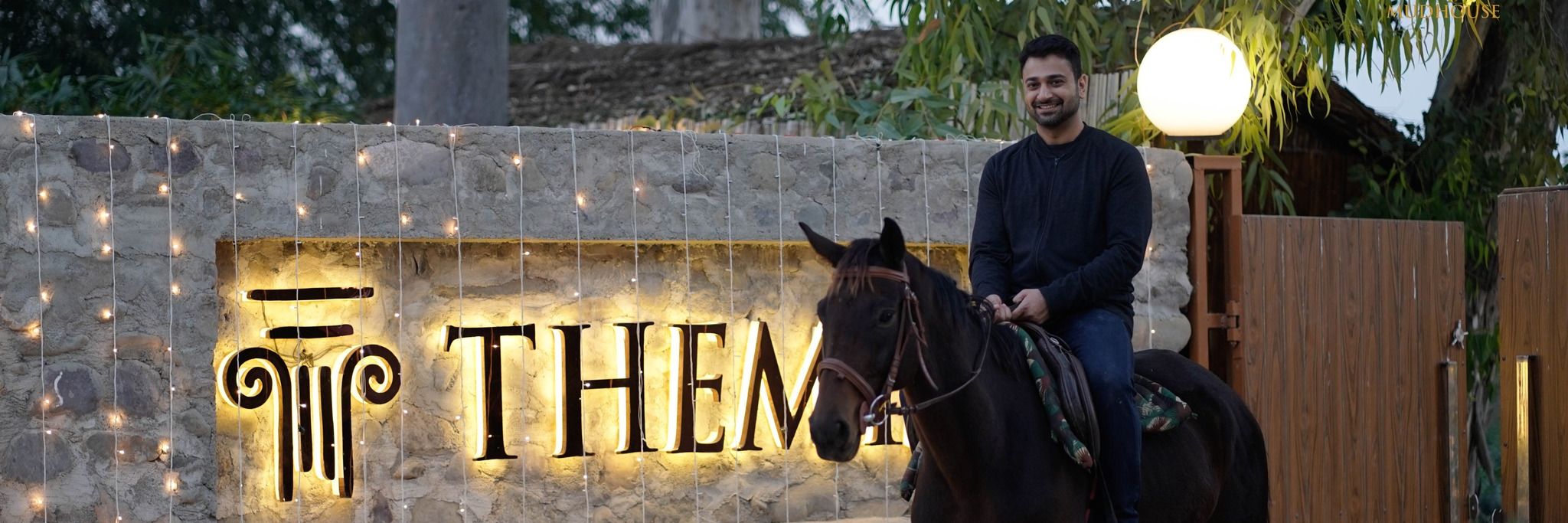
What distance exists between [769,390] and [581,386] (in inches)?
29.6

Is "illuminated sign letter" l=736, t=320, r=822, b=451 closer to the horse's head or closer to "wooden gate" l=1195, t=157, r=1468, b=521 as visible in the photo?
"wooden gate" l=1195, t=157, r=1468, b=521

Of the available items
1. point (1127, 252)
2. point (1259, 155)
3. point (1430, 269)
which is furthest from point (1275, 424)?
point (1127, 252)

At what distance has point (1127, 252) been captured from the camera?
3.89 meters

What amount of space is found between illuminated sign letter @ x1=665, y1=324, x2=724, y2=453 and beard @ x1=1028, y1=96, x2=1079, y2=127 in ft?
6.67

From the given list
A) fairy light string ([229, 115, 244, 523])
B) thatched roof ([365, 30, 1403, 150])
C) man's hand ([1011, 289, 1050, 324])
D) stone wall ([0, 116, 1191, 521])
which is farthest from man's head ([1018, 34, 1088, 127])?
thatched roof ([365, 30, 1403, 150])

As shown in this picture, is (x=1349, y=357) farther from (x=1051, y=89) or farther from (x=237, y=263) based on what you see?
(x=237, y=263)

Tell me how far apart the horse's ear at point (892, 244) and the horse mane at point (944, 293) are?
24mm

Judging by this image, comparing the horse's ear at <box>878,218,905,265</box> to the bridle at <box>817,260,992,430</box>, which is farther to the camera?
the horse's ear at <box>878,218,905,265</box>

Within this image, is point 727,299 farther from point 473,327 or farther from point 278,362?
point 278,362

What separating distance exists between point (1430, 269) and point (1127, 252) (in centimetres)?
352

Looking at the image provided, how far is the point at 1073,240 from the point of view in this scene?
3.97m

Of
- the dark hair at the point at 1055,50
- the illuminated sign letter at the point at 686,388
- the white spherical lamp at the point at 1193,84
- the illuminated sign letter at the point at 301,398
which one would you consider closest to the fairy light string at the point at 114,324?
the illuminated sign letter at the point at 301,398

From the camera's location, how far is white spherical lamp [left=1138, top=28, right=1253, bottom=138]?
6.06m

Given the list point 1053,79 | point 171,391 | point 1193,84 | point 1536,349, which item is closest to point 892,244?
point 1053,79
